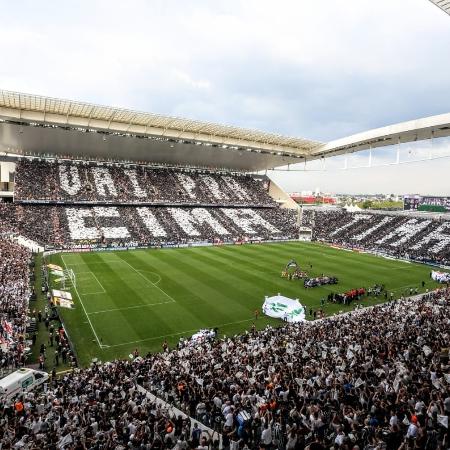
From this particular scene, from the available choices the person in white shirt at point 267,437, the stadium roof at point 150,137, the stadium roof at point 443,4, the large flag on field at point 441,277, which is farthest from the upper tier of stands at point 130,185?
the person in white shirt at point 267,437

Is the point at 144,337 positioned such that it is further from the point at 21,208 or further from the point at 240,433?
the point at 21,208

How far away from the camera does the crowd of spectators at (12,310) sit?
17.3 metres

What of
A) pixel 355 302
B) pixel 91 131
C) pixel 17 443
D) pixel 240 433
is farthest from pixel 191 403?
pixel 91 131

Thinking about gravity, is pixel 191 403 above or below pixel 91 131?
below

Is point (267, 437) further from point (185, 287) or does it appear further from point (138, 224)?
point (138, 224)

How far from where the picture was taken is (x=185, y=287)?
3253 centimetres

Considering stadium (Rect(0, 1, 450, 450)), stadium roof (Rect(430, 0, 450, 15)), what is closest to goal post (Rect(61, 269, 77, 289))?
stadium (Rect(0, 1, 450, 450))

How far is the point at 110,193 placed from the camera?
64438 mm

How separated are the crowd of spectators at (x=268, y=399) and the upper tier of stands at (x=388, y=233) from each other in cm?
3889

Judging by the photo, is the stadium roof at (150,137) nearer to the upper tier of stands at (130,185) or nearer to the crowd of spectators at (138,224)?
the upper tier of stands at (130,185)

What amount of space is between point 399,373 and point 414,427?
3689 mm

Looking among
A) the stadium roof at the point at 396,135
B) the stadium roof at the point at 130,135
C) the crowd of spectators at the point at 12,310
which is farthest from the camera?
the stadium roof at the point at 130,135

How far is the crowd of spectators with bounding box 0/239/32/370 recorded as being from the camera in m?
17.3

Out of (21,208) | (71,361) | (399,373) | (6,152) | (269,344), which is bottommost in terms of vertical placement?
(71,361)
